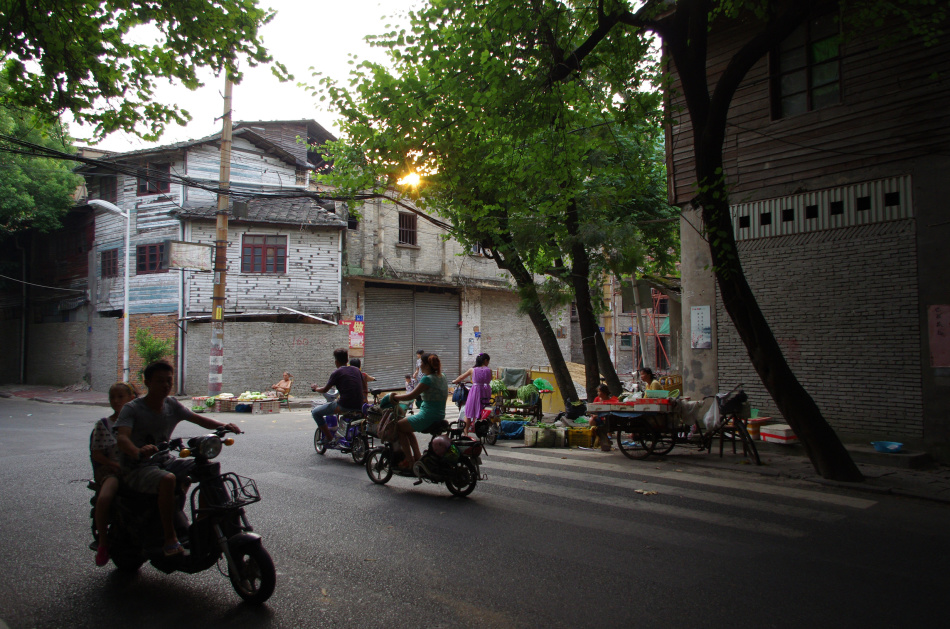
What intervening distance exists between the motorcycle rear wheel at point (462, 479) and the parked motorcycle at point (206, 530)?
297 cm

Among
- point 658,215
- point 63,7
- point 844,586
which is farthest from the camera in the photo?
point 658,215

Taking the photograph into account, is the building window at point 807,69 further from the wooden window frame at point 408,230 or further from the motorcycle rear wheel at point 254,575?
the wooden window frame at point 408,230

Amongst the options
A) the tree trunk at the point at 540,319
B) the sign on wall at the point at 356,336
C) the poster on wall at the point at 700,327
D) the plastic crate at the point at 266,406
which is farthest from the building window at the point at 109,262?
the poster on wall at the point at 700,327

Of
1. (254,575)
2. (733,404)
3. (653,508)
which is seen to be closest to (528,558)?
(254,575)

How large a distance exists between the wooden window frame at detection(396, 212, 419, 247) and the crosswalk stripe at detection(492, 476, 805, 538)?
20317 mm

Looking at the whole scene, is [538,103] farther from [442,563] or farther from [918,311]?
[442,563]

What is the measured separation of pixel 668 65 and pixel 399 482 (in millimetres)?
9727

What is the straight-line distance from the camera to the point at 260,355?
23375mm

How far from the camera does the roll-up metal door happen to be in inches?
1030

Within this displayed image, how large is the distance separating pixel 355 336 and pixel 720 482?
62.8 ft

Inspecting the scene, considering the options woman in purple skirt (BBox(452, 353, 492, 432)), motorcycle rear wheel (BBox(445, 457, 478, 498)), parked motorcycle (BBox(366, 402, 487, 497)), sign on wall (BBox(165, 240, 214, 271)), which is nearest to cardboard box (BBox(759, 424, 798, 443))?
woman in purple skirt (BBox(452, 353, 492, 432))

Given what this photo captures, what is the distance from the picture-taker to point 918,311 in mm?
9164

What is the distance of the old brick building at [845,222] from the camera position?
9.08 m

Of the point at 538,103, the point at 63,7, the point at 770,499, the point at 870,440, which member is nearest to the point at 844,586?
the point at 770,499
